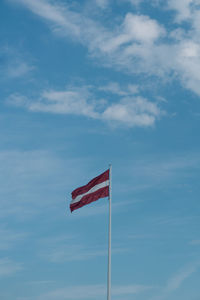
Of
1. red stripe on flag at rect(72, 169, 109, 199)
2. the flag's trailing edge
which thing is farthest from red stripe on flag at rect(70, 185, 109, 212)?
red stripe on flag at rect(72, 169, 109, 199)

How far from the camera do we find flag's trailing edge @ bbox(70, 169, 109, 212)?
1800 inches

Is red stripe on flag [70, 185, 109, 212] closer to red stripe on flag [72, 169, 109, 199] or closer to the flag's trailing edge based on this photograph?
the flag's trailing edge

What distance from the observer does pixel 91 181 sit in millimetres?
46281

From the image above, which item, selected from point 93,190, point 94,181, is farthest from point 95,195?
point 94,181

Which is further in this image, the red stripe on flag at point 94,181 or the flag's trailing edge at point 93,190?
the red stripe on flag at point 94,181

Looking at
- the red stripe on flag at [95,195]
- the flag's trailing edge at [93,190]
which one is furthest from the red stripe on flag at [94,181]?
the red stripe on flag at [95,195]

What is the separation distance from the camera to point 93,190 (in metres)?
45.9

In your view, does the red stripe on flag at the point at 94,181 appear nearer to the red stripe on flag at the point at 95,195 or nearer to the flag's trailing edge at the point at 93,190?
the flag's trailing edge at the point at 93,190

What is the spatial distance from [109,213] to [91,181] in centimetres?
326

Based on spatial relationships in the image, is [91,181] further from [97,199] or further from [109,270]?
[109,270]

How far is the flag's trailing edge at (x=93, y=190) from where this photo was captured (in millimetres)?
45719

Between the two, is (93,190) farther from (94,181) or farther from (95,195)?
(94,181)

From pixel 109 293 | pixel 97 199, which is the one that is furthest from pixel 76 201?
pixel 109 293

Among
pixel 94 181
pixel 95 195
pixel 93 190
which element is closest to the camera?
pixel 95 195
